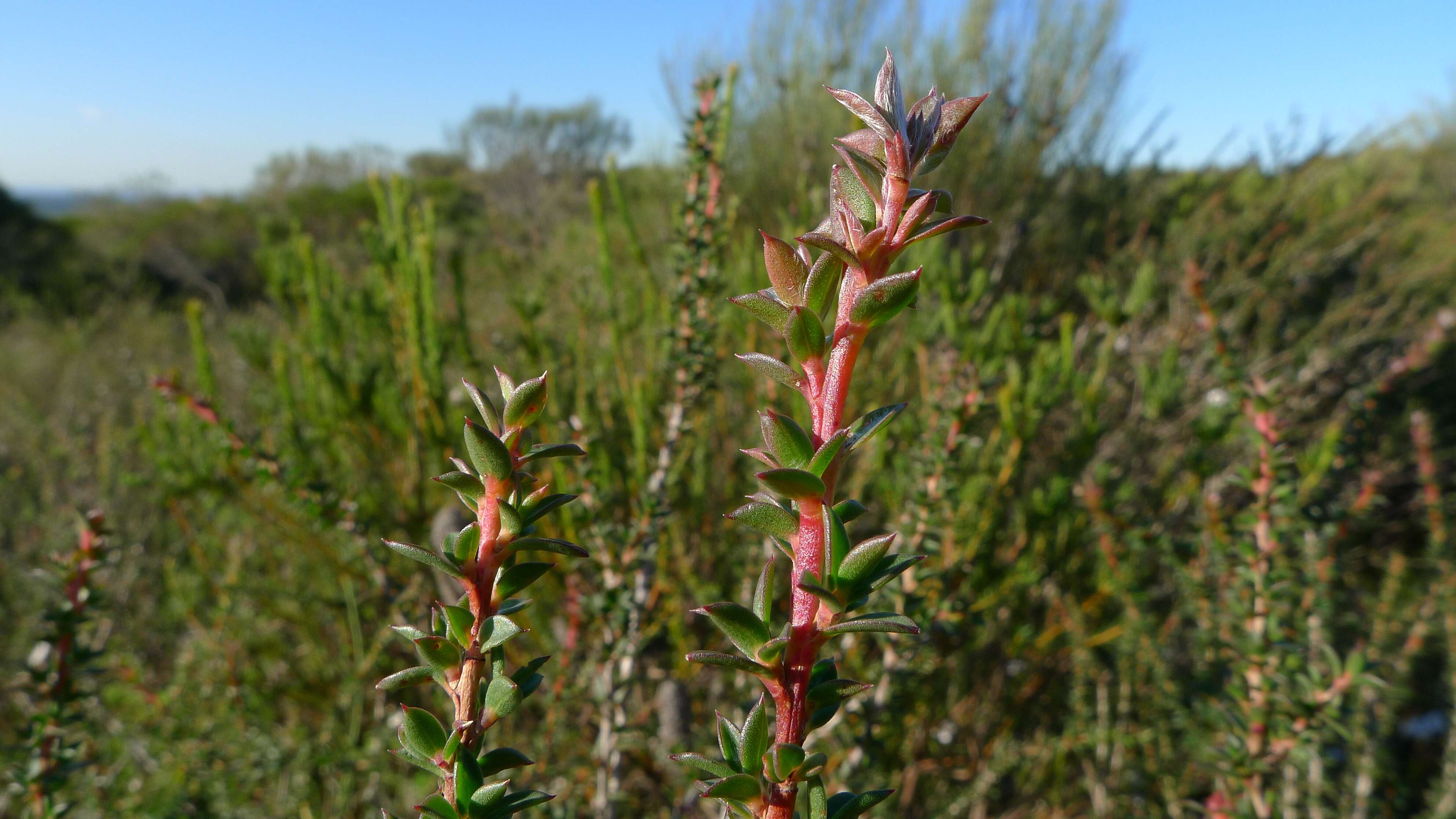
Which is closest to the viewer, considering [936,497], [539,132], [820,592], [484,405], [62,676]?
[820,592]

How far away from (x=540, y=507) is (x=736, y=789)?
192 mm

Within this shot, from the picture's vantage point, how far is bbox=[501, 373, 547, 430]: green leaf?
0.44 meters

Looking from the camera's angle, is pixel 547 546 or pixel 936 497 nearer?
pixel 547 546

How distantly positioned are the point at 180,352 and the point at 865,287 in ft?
31.4

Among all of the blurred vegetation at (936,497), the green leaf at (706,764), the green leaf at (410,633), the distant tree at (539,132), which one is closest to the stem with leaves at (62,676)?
the blurred vegetation at (936,497)

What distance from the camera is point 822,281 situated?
423 millimetres

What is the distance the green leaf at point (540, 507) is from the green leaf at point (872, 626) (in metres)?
0.17

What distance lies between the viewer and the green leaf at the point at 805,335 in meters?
0.40

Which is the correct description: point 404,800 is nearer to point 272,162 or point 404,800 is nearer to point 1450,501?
point 1450,501

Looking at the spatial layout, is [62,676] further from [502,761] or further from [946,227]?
[946,227]

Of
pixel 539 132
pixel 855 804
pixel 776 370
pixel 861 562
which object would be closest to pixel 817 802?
pixel 855 804

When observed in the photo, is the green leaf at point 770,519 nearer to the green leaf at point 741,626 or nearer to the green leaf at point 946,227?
the green leaf at point 741,626

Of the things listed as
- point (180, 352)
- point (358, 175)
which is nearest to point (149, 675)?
point (180, 352)

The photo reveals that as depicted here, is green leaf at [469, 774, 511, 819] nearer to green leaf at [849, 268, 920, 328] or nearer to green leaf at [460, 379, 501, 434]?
green leaf at [460, 379, 501, 434]
